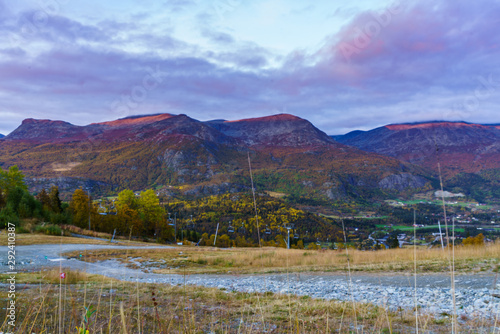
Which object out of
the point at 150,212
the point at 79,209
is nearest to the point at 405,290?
the point at 79,209

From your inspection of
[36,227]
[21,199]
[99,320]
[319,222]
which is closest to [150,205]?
[21,199]

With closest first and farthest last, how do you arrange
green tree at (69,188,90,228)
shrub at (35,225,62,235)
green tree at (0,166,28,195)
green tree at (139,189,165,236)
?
shrub at (35,225,62,235) → green tree at (0,166,28,195) → green tree at (69,188,90,228) → green tree at (139,189,165,236)

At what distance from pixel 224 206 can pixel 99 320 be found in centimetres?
13169

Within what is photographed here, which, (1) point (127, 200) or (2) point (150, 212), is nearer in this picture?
(1) point (127, 200)

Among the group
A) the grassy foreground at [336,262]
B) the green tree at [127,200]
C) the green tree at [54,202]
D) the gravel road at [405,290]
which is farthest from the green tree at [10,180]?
the gravel road at [405,290]

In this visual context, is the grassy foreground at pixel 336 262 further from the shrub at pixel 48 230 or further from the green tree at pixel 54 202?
the green tree at pixel 54 202

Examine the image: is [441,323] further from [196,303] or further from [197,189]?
[197,189]

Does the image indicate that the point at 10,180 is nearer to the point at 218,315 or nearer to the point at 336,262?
the point at 336,262

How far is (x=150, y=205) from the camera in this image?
5066 cm

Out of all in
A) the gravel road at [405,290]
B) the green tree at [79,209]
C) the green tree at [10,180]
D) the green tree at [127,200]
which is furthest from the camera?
the green tree at [127,200]

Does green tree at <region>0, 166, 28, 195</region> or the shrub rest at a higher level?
green tree at <region>0, 166, 28, 195</region>

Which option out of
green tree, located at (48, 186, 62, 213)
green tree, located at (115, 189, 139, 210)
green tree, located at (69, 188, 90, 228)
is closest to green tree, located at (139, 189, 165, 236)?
green tree, located at (115, 189, 139, 210)

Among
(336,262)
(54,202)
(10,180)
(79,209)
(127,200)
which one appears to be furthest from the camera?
(127,200)

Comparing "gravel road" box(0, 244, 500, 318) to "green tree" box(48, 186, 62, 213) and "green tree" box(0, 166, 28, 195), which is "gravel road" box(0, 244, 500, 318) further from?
"green tree" box(0, 166, 28, 195)
